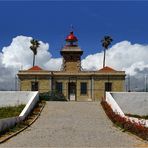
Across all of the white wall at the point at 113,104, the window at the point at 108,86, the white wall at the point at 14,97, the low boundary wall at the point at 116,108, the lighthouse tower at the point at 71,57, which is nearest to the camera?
the low boundary wall at the point at 116,108

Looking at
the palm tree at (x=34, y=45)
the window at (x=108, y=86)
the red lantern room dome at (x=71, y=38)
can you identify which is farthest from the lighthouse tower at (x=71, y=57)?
the palm tree at (x=34, y=45)

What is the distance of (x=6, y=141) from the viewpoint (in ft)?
58.4

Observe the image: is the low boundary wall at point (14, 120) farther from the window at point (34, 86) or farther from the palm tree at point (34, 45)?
the palm tree at point (34, 45)

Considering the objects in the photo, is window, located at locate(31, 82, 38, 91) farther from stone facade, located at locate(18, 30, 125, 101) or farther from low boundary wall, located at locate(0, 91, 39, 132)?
low boundary wall, located at locate(0, 91, 39, 132)

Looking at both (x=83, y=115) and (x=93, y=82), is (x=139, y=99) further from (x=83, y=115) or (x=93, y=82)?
(x=93, y=82)

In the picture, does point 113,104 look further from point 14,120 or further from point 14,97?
point 14,120

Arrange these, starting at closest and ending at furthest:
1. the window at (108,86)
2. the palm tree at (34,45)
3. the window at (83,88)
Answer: the window at (108,86), the window at (83,88), the palm tree at (34,45)

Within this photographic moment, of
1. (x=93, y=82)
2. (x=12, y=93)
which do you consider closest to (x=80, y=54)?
(x=93, y=82)

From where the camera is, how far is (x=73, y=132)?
21453mm

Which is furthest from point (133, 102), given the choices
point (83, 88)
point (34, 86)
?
point (34, 86)

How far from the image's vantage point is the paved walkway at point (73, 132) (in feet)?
57.5

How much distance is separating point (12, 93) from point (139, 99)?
11.2 m

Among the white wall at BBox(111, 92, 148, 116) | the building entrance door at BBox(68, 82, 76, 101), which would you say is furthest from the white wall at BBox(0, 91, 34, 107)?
the building entrance door at BBox(68, 82, 76, 101)

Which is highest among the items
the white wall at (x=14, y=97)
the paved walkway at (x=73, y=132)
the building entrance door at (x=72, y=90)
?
the building entrance door at (x=72, y=90)
